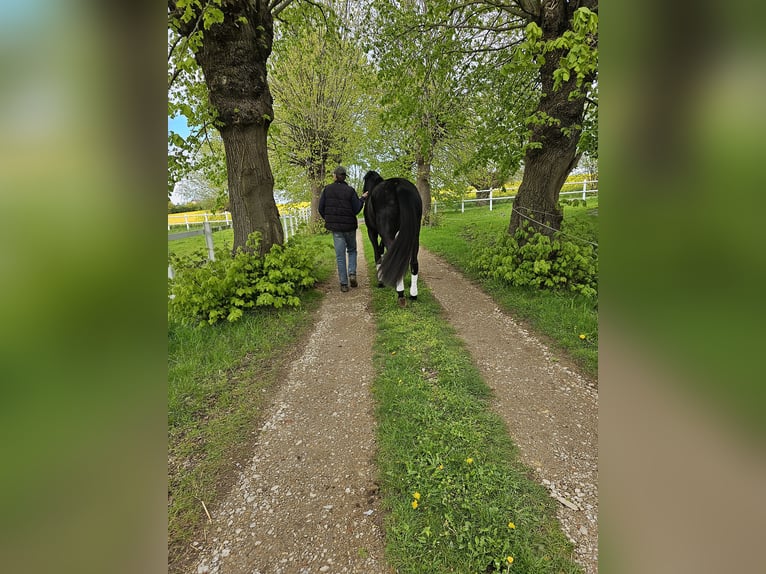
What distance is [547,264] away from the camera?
535 cm

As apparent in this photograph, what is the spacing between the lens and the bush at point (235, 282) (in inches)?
177

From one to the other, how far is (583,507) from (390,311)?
341 cm

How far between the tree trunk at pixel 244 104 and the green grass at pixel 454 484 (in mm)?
3639

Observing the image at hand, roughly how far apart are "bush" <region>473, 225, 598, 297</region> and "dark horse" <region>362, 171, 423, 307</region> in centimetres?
163

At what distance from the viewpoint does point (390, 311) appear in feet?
16.5

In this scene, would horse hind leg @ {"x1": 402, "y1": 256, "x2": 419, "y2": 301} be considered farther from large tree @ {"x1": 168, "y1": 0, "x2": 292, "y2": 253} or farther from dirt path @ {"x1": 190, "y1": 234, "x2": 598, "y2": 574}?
large tree @ {"x1": 168, "y1": 0, "x2": 292, "y2": 253}

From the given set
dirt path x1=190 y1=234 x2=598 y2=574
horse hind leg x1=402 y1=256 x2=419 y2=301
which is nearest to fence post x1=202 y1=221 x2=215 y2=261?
dirt path x1=190 y1=234 x2=598 y2=574

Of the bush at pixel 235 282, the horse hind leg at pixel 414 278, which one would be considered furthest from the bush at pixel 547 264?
the bush at pixel 235 282

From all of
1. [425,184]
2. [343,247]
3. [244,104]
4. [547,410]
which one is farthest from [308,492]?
[425,184]

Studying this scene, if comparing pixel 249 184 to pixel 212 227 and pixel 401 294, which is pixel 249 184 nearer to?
pixel 401 294

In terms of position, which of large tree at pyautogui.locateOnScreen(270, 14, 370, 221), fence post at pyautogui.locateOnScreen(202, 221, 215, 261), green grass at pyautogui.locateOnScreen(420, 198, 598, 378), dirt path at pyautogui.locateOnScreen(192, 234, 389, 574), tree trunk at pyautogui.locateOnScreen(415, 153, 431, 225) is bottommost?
dirt path at pyautogui.locateOnScreen(192, 234, 389, 574)

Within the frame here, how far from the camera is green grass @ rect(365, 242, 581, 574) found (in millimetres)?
1642

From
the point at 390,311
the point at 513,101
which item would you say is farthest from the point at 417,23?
the point at 390,311
